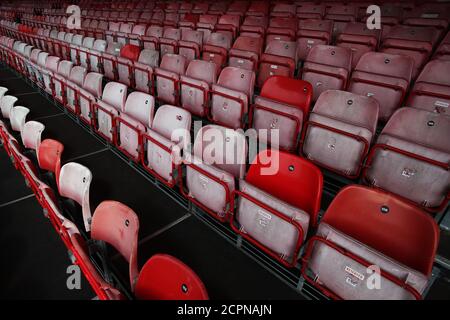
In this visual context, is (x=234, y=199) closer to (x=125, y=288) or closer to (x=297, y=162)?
(x=297, y=162)

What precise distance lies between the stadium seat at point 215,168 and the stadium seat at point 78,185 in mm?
610

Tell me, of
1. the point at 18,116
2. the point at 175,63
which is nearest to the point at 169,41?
the point at 175,63

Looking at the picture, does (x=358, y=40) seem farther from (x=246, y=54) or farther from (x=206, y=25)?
(x=206, y=25)

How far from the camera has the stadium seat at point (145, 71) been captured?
125 inches

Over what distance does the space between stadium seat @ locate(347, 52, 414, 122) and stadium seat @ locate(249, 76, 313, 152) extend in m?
0.52

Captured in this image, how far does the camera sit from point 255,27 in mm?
4012

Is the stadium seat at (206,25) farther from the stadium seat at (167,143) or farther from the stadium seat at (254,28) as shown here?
the stadium seat at (167,143)

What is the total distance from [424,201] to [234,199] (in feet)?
3.51

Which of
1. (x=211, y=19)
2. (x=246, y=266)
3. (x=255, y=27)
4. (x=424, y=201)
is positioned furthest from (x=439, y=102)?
(x=211, y=19)

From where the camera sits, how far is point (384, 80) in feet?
7.35

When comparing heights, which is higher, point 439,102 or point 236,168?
point 439,102

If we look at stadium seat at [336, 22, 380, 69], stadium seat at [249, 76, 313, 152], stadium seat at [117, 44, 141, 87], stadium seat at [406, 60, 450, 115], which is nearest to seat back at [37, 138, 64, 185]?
stadium seat at [249, 76, 313, 152]

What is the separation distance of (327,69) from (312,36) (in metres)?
1.26

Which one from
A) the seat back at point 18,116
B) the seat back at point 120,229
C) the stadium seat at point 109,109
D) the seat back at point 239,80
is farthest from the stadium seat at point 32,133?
the seat back at point 239,80
